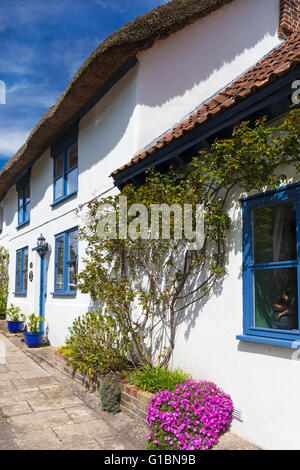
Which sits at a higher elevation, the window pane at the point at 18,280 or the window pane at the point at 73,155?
the window pane at the point at 73,155

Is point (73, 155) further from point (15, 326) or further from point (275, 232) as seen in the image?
point (275, 232)

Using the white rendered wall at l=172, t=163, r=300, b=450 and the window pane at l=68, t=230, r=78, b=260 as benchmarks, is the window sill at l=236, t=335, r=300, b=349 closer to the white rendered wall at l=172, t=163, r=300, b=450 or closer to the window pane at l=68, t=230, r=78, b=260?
the white rendered wall at l=172, t=163, r=300, b=450

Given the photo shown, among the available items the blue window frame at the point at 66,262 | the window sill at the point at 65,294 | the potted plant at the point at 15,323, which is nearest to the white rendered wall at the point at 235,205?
the window sill at the point at 65,294

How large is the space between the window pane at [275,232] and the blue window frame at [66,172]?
18.3 ft

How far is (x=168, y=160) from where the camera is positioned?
5.73 m

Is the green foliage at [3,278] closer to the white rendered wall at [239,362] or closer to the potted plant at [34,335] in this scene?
the potted plant at [34,335]

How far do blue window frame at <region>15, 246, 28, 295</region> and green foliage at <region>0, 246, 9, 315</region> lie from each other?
130 centimetres

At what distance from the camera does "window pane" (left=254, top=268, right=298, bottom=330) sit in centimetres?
401

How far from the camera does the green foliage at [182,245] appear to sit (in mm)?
4078

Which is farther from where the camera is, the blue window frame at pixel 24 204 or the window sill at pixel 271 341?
the blue window frame at pixel 24 204

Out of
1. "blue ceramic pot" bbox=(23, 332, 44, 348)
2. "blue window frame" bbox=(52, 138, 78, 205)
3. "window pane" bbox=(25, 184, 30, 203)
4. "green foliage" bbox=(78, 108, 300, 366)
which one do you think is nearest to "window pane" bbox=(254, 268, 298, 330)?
"green foliage" bbox=(78, 108, 300, 366)

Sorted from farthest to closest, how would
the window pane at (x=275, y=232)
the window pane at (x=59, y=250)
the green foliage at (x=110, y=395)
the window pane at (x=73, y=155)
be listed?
the window pane at (x=59, y=250) < the window pane at (x=73, y=155) < the green foliage at (x=110, y=395) < the window pane at (x=275, y=232)
